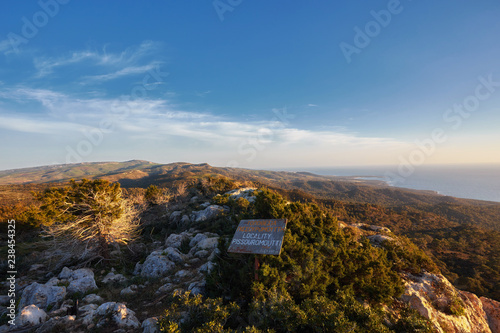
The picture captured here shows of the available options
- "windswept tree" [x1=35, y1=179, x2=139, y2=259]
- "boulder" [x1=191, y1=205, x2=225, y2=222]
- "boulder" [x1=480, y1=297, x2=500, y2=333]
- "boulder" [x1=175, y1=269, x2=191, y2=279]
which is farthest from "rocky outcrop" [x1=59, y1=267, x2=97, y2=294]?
"boulder" [x1=480, y1=297, x2=500, y2=333]

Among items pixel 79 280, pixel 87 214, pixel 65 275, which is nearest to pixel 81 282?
pixel 79 280

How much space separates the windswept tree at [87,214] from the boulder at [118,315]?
6.86 m

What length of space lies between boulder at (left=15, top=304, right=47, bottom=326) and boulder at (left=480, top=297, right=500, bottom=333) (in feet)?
63.2

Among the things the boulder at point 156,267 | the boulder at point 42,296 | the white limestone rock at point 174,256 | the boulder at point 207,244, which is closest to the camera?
the boulder at point 42,296

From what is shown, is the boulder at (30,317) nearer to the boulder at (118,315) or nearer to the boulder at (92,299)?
the boulder at (118,315)

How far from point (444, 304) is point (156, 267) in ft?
48.9

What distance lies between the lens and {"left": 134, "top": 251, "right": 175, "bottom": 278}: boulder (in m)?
10.7

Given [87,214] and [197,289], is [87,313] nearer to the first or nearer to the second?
[197,289]

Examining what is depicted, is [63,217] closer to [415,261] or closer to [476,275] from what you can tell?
[415,261]

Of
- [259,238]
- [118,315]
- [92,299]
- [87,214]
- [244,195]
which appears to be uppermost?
[259,238]

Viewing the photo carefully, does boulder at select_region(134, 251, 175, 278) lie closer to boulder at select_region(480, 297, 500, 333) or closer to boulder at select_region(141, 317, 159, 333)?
boulder at select_region(141, 317, 159, 333)

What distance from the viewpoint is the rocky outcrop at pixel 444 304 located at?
784 centimetres

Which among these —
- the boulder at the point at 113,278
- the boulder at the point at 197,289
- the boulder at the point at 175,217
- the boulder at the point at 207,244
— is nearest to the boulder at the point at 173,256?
the boulder at the point at 207,244

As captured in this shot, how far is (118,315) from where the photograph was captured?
20.6ft
